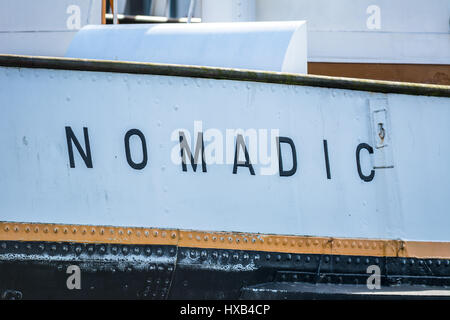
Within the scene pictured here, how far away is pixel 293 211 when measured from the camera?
3.31 meters

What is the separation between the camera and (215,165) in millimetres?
3209

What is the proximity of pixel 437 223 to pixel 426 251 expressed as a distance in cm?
19

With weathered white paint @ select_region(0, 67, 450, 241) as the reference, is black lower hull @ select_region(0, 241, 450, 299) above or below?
below

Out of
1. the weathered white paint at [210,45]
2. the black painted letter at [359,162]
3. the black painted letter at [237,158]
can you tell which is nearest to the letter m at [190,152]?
the black painted letter at [237,158]

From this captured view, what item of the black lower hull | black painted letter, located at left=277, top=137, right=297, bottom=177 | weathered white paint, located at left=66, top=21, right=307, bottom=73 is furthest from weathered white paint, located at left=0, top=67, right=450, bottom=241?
weathered white paint, located at left=66, top=21, right=307, bottom=73

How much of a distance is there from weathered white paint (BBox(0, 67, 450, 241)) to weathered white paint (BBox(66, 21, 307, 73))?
0.41 m

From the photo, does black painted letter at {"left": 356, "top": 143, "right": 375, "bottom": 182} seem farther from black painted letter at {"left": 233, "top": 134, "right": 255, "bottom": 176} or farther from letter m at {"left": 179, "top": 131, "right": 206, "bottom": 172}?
letter m at {"left": 179, "top": 131, "right": 206, "bottom": 172}

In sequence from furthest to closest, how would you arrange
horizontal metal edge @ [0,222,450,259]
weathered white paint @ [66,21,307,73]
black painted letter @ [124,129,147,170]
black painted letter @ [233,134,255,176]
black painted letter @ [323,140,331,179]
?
weathered white paint @ [66,21,307,73] < black painted letter @ [323,140,331,179] < black painted letter @ [233,134,255,176] < black painted letter @ [124,129,147,170] < horizontal metal edge @ [0,222,450,259]

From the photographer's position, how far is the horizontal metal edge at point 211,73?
3094 millimetres

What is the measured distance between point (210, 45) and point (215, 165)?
927mm

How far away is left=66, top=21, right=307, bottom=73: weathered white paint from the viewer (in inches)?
144

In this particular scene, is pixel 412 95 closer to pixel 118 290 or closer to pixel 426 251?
pixel 426 251
